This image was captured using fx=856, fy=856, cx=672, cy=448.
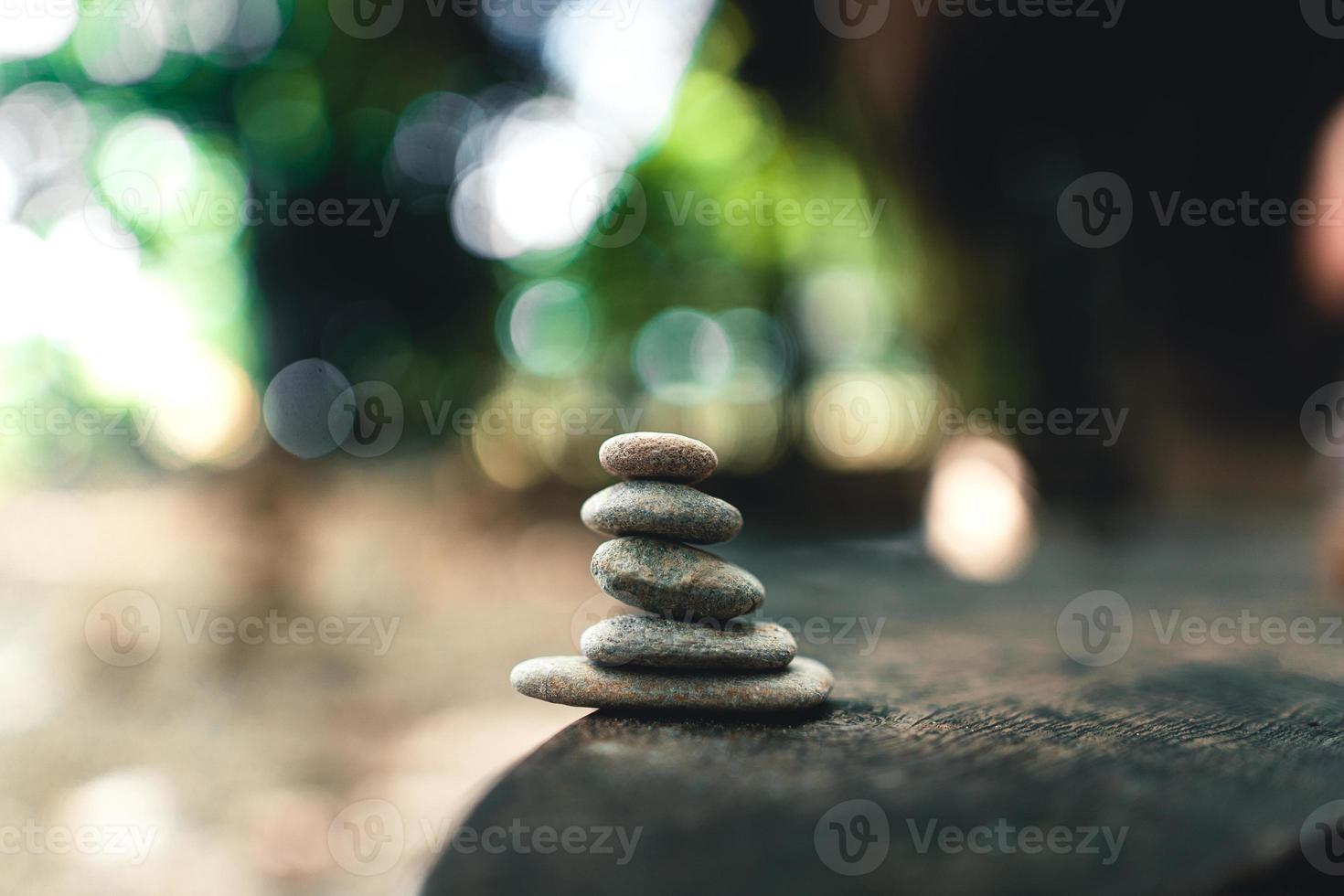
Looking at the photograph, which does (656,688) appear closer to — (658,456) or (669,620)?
(669,620)

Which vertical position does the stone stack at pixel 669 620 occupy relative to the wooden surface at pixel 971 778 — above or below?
above

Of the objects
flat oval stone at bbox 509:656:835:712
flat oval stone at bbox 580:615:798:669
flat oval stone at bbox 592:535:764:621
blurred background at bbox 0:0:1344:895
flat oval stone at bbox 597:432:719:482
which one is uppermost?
blurred background at bbox 0:0:1344:895

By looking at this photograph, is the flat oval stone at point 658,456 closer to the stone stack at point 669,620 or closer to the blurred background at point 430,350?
the stone stack at point 669,620

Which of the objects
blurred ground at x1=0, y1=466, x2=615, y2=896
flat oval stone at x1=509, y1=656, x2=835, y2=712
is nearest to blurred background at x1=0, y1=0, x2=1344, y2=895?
blurred ground at x1=0, y1=466, x2=615, y2=896

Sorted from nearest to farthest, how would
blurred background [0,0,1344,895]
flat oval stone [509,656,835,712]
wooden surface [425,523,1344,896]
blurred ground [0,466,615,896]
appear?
wooden surface [425,523,1344,896]
flat oval stone [509,656,835,712]
blurred ground [0,466,615,896]
blurred background [0,0,1344,895]

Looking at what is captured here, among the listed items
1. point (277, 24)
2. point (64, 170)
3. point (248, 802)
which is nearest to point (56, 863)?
point (248, 802)

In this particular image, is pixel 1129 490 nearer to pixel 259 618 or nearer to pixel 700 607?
pixel 700 607

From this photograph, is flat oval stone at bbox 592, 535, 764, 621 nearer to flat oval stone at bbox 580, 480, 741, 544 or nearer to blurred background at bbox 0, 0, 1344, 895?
flat oval stone at bbox 580, 480, 741, 544

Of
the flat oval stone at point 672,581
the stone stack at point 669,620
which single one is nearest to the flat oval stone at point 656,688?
the stone stack at point 669,620
